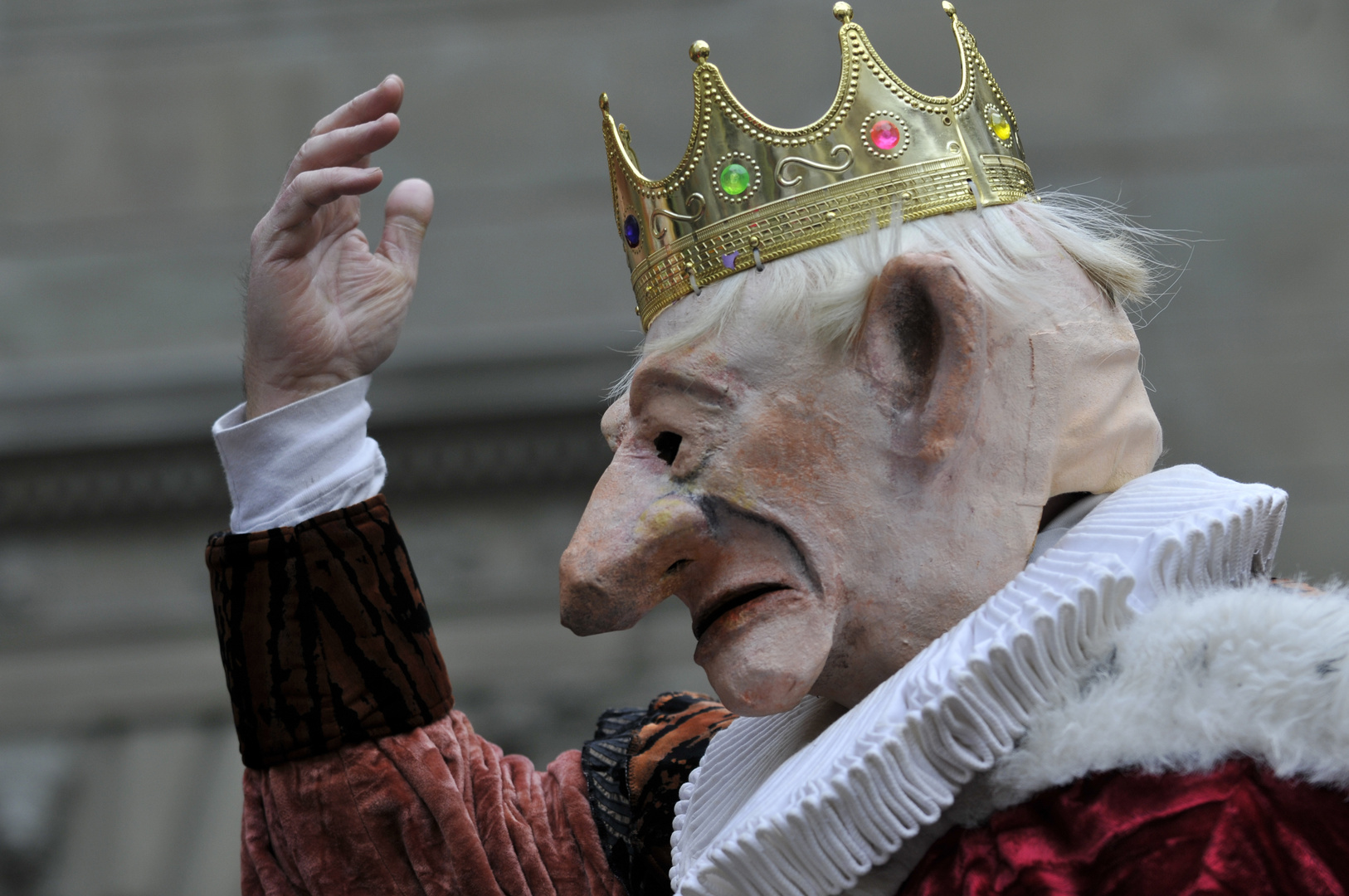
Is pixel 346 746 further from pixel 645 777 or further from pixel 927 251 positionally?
pixel 927 251

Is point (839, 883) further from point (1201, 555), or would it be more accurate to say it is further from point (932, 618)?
point (1201, 555)

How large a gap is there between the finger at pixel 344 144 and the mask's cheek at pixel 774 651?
0.59 metres

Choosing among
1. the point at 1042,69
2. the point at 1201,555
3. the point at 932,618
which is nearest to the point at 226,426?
the point at 932,618

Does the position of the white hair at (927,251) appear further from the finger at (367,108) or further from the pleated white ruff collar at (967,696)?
the finger at (367,108)

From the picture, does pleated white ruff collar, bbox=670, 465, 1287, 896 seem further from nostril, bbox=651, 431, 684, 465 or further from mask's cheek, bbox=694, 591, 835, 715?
nostril, bbox=651, 431, 684, 465

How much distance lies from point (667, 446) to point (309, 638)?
0.45 m

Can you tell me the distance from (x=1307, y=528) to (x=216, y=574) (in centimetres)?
252

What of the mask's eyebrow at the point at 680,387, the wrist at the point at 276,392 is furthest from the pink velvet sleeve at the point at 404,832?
the mask's eyebrow at the point at 680,387

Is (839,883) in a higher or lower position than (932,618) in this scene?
lower

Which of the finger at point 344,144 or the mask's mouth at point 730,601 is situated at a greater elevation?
the finger at point 344,144

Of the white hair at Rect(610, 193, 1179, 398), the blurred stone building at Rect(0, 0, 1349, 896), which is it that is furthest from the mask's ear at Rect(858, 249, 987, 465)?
the blurred stone building at Rect(0, 0, 1349, 896)

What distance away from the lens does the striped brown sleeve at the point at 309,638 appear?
1224 mm

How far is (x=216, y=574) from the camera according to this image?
126 centimetres

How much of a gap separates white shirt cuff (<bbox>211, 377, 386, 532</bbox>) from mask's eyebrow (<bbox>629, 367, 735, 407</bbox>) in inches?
16.6
